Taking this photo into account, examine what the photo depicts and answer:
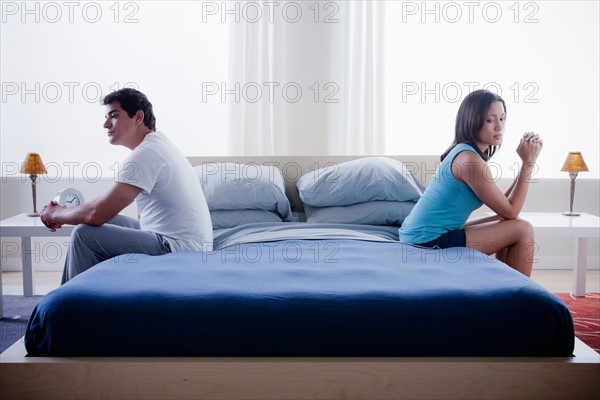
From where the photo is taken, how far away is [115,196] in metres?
2.49

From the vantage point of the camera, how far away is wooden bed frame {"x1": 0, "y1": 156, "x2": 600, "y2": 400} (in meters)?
1.76

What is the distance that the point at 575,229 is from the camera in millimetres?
3246

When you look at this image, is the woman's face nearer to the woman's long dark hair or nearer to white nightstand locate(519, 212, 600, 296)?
the woman's long dark hair

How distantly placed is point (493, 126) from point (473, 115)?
91 mm

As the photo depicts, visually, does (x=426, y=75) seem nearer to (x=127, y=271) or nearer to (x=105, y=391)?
(x=127, y=271)

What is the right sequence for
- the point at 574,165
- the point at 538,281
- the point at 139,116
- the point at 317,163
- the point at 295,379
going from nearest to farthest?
the point at 295,379 → the point at 139,116 → the point at 574,165 → the point at 317,163 → the point at 538,281

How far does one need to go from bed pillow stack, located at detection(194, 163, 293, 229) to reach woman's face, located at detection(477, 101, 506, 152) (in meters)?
1.03

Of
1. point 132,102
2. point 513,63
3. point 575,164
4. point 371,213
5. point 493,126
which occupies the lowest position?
point 371,213

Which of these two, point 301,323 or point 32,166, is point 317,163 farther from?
point 301,323

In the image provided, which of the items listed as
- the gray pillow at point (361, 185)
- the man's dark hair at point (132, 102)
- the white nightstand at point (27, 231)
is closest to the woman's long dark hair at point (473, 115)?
the gray pillow at point (361, 185)

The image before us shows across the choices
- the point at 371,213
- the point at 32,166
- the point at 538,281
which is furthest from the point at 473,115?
the point at 32,166

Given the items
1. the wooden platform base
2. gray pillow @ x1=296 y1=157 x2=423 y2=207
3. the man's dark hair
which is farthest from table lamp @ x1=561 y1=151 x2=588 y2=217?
the man's dark hair

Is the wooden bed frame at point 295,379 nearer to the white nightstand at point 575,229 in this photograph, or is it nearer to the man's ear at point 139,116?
the man's ear at point 139,116

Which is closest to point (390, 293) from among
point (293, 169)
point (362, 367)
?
point (362, 367)
